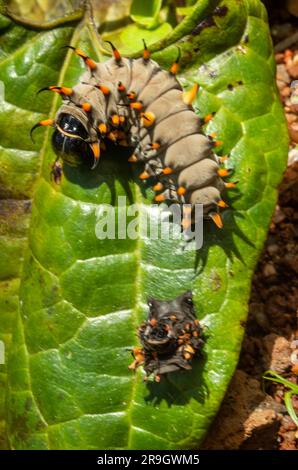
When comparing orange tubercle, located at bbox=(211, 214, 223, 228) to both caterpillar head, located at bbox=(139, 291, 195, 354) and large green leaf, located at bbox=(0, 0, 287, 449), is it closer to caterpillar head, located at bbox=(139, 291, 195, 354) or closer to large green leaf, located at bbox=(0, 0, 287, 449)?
large green leaf, located at bbox=(0, 0, 287, 449)

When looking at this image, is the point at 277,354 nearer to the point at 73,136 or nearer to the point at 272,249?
the point at 272,249

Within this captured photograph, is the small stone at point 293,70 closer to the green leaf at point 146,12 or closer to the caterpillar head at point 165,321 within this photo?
the green leaf at point 146,12

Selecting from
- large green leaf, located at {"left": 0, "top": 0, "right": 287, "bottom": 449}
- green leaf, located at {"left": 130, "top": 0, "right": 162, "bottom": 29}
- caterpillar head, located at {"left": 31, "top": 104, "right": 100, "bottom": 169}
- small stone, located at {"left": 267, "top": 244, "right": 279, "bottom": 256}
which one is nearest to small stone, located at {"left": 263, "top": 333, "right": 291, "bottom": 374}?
small stone, located at {"left": 267, "top": 244, "right": 279, "bottom": 256}

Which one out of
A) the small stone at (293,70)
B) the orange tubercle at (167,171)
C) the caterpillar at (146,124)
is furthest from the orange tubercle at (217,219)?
the small stone at (293,70)
